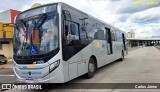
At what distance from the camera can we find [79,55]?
8148 mm

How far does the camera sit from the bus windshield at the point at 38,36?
675 cm

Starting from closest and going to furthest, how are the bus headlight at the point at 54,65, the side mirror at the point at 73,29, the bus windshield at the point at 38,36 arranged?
1. the bus headlight at the point at 54,65
2. the bus windshield at the point at 38,36
3. the side mirror at the point at 73,29

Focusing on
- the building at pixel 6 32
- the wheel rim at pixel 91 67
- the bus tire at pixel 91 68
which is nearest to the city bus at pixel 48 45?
the bus tire at pixel 91 68

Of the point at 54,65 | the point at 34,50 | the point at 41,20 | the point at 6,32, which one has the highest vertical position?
the point at 6,32

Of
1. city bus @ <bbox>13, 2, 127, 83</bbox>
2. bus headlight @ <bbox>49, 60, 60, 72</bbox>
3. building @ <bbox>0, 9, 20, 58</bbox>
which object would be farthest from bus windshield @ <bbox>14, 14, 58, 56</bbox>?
building @ <bbox>0, 9, 20, 58</bbox>

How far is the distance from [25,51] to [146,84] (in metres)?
4.88

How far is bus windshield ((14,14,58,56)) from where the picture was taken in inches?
266

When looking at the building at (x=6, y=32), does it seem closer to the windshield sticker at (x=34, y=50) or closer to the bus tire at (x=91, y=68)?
the bus tire at (x=91, y=68)

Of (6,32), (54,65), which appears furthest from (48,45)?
(6,32)

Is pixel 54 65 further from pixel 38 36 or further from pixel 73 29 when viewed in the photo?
pixel 73 29

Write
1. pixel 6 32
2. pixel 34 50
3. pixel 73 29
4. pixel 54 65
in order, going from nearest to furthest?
pixel 54 65, pixel 34 50, pixel 73 29, pixel 6 32

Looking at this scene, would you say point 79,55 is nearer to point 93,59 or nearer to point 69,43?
point 69,43

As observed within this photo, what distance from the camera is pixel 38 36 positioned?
690 cm

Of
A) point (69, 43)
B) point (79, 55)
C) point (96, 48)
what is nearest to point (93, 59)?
point (96, 48)
